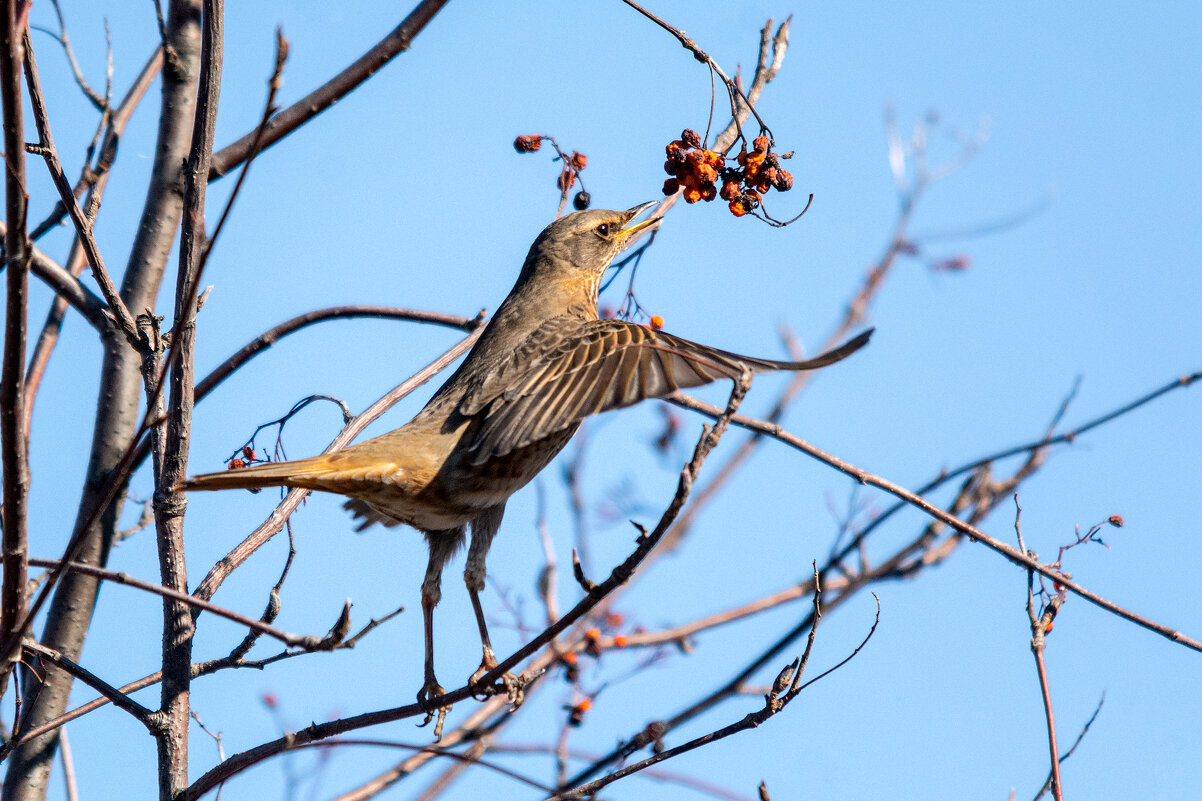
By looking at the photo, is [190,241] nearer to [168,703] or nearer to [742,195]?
[168,703]

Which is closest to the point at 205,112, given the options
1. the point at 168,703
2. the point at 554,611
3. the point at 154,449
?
the point at 154,449

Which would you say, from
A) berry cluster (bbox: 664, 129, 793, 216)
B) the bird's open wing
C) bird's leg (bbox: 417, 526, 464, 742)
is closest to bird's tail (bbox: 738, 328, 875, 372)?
the bird's open wing

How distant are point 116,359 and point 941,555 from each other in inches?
167

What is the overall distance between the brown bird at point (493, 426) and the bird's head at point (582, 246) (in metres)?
0.27

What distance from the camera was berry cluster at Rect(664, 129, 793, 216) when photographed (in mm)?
4012

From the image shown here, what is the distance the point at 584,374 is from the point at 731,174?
0.89 metres

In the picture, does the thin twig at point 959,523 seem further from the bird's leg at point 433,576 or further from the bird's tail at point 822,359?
the bird's leg at point 433,576

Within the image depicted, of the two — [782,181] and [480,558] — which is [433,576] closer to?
[480,558]

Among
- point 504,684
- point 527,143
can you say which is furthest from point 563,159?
point 504,684

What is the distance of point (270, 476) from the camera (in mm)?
3412

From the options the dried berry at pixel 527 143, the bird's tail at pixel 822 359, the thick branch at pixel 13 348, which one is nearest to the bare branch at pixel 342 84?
the dried berry at pixel 527 143

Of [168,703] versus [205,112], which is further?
[168,703]

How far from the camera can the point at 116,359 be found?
13.0ft

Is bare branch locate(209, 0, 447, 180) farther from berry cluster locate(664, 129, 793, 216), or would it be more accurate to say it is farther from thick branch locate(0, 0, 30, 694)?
thick branch locate(0, 0, 30, 694)
